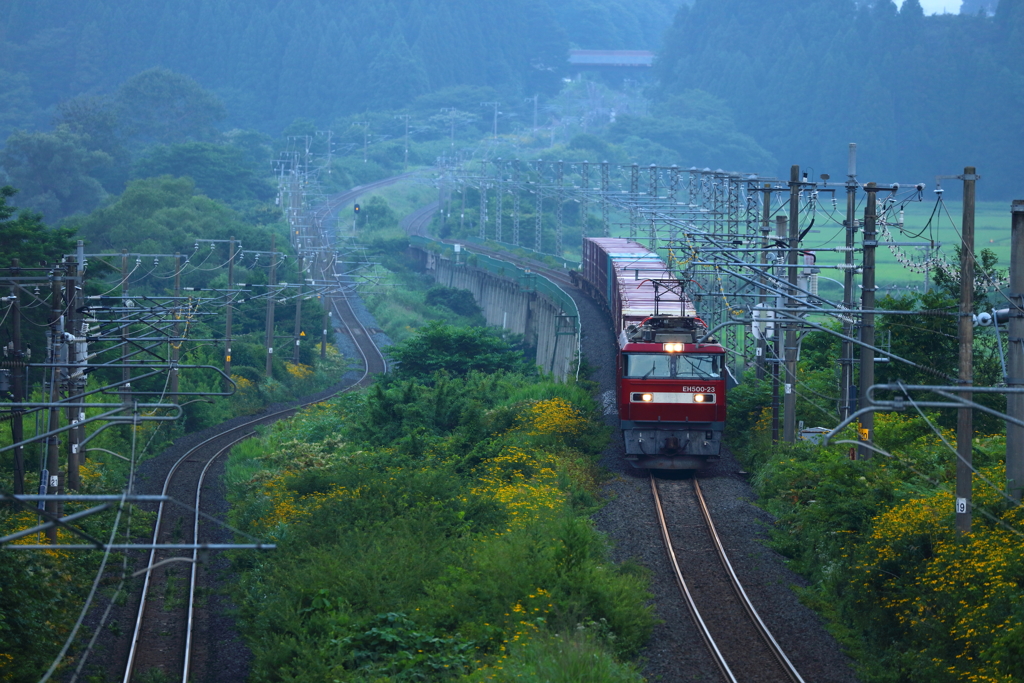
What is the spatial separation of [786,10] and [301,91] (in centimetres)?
7119

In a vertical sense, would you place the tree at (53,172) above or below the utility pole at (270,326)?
above

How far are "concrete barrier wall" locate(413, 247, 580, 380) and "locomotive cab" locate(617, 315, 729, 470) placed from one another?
14.7 metres

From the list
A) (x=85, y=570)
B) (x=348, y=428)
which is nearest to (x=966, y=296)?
(x=85, y=570)

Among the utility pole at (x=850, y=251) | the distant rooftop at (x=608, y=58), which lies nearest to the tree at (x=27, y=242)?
the utility pole at (x=850, y=251)

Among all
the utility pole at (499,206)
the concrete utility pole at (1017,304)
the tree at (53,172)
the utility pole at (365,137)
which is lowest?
the concrete utility pole at (1017,304)

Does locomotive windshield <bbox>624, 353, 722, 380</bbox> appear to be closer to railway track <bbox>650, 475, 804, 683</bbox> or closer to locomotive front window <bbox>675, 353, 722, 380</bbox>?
locomotive front window <bbox>675, 353, 722, 380</bbox>

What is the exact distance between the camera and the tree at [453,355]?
Result: 45.6m

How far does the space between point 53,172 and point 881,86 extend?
295ft

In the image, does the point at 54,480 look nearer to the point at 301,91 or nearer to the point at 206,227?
the point at 206,227

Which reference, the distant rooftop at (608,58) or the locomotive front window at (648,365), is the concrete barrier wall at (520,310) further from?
the distant rooftop at (608,58)

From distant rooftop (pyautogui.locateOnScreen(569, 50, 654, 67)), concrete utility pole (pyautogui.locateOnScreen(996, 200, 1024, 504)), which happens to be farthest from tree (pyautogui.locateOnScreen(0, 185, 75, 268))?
distant rooftop (pyautogui.locateOnScreen(569, 50, 654, 67))

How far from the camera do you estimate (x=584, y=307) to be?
5016cm

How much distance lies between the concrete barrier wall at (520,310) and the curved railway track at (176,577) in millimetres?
11568

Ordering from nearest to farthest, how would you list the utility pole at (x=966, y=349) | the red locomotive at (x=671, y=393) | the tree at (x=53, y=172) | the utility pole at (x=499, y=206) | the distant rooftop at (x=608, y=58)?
the utility pole at (x=966, y=349), the red locomotive at (x=671, y=393), the utility pole at (x=499, y=206), the tree at (x=53, y=172), the distant rooftop at (x=608, y=58)
